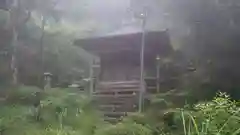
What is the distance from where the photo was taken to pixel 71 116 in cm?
227

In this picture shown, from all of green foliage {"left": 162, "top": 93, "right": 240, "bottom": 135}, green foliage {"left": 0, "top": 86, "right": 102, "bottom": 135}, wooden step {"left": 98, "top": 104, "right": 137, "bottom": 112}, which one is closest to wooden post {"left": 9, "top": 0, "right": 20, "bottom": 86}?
green foliage {"left": 0, "top": 86, "right": 102, "bottom": 135}

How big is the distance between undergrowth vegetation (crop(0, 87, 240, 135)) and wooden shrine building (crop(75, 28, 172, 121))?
0.34 ft

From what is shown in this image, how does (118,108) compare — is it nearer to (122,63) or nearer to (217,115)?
(122,63)

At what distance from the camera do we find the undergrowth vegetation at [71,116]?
2.11 meters

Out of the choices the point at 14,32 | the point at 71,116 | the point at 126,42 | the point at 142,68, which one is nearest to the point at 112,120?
the point at 71,116

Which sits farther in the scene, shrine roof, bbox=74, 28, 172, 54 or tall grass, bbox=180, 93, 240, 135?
shrine roof, bbox=74, 28, 172, 54

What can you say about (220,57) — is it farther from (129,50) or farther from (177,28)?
(129,50)

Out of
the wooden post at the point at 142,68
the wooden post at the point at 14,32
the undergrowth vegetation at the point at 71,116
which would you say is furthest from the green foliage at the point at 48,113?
the wooden post at the point at 142,68

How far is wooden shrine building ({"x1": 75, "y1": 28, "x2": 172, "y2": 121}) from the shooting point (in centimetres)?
230

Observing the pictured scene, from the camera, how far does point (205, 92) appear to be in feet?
7.16

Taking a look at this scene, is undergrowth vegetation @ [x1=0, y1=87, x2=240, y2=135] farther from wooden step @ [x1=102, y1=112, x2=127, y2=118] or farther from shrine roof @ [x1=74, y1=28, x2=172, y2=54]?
shrine roof @ [x1=74, y1=28, x2=172, y2=54]

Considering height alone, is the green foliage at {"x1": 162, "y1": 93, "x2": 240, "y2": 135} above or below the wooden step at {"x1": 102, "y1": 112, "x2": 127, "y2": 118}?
above

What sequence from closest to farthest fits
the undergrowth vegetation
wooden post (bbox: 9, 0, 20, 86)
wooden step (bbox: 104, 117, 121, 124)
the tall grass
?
the tall grass
the undergrowth vegetation
wooden step (bbox: 104, 117, 121, 124)
wooden post (bbox: 9, 0, 20, 86)

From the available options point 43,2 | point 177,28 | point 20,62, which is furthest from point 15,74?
point 177,28
